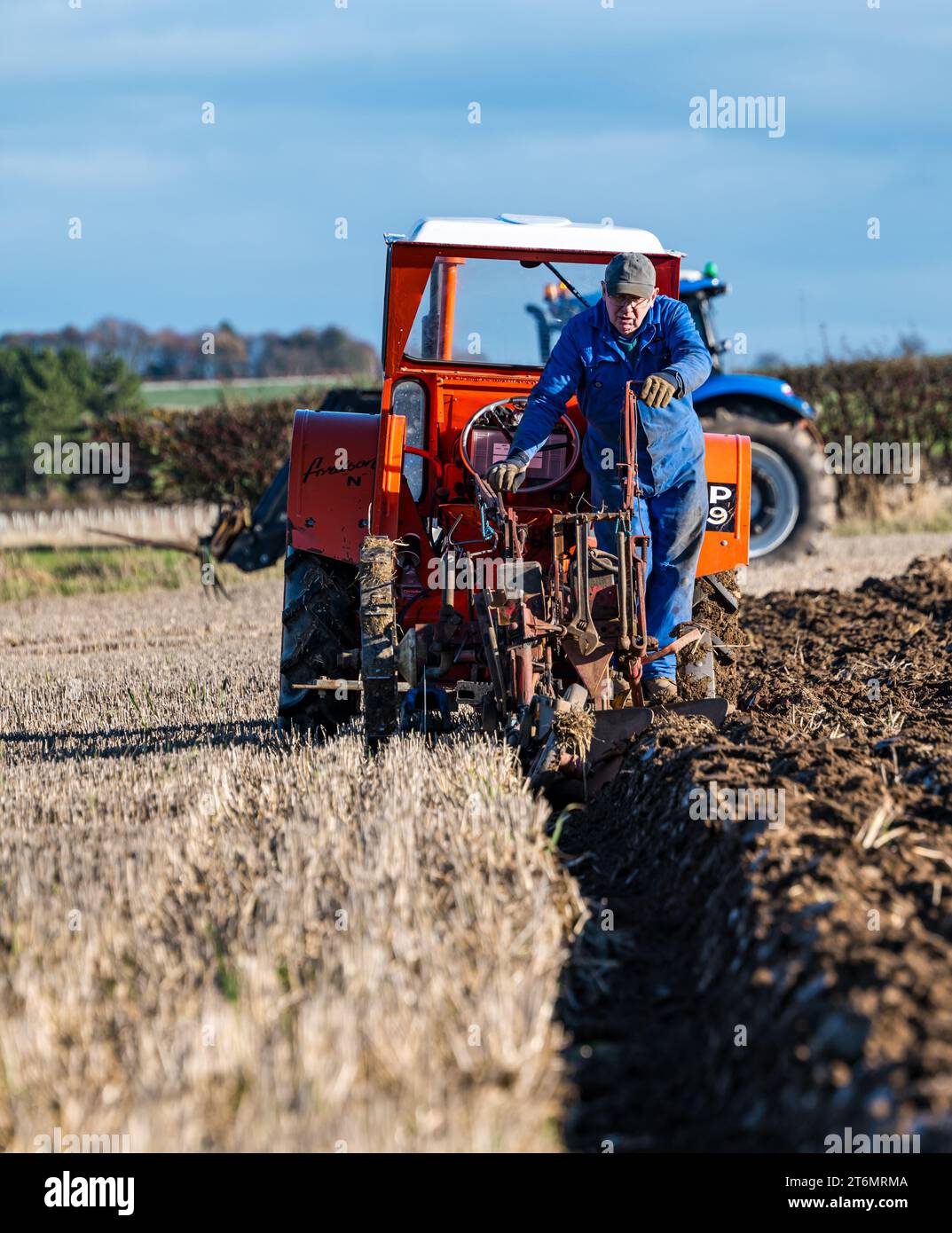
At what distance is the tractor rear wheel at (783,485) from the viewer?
41.2ft

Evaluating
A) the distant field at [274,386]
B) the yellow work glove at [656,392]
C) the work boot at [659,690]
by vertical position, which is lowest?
the work boot at [659,690]

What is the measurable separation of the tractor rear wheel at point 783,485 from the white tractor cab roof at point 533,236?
19.6 ft

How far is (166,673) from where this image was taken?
895 centimetres

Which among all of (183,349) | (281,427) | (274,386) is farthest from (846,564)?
(183,349)

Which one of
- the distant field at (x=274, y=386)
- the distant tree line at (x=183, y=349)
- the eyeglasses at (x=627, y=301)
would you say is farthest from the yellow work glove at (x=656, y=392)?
the distant tree line at (x=183, y=349)

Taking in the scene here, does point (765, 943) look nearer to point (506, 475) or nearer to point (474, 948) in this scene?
point (474, 948)

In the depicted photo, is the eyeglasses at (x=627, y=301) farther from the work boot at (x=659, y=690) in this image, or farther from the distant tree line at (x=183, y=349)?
the distant tree line at (x=183, y=349)

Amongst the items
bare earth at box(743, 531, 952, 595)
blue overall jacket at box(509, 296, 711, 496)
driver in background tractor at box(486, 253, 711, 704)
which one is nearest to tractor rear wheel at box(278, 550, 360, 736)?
driver in background tractor at box(486, 253, 711, 704)

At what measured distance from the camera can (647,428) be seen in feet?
19.2

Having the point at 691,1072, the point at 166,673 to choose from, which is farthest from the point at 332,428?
the point at 691,1072

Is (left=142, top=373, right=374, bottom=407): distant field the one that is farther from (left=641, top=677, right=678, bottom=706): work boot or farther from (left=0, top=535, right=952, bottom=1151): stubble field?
(left=0, top=535, right=952, bottom=1151): stubble field

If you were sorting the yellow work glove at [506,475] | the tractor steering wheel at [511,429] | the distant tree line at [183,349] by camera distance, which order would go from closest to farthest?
the yellow work glove at [506,475]
the tractor steering wheel at [511,429]
the distant tree line at [183,349]

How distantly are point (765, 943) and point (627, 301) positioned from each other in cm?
311

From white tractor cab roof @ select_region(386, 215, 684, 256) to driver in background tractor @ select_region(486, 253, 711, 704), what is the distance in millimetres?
497
